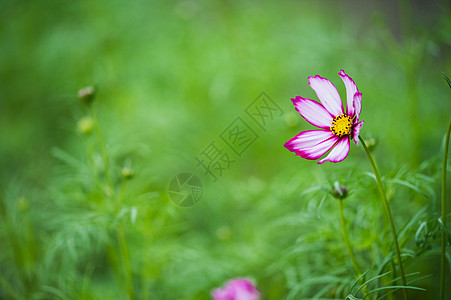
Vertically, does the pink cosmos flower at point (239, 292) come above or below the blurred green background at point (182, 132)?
below

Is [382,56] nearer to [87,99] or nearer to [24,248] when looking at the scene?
[87,99]

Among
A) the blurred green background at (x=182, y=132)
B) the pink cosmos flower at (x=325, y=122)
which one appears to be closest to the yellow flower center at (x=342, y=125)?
the pink cosmos flower at (x=325, y=122)

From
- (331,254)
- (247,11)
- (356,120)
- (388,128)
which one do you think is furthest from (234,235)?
(247,11)

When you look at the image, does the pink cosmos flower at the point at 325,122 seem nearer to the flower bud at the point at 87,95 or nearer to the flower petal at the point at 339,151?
the flower petal at the point at 339,151

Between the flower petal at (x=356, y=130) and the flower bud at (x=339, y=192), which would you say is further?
the flower bud at (x=339, y=192)

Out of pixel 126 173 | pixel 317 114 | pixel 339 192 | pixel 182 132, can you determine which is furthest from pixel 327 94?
pixel 182 132

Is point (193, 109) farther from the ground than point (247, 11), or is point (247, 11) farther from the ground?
point (247, 11)

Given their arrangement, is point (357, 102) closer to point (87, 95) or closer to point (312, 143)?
point (312, 143)
